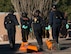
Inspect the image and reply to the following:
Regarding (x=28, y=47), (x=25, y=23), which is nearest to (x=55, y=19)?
(x=28, y=47)

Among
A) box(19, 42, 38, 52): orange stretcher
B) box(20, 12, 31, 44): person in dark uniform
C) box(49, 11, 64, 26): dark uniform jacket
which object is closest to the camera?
box(19, 42, 38, 52): orange stretcher

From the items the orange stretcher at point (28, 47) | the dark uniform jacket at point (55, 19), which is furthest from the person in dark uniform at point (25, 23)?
the dark uniform jacket at point (55, 19)

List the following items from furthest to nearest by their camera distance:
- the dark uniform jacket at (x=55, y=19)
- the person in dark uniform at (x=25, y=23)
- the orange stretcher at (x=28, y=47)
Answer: the person in dark uniform at (x=25, y=23) → the dark uniform jacket at (x=55, y=19) → the orange stretcher at (x=28, y=47)

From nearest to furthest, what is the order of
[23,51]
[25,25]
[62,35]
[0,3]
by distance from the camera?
[23,51] < [25,25] < [62,35] < [0,3]

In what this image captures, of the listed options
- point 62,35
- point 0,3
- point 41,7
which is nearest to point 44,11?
point 41,7

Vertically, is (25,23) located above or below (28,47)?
above

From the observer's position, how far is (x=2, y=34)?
30.5m

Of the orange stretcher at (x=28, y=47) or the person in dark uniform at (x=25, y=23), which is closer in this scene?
the orange stretcher at (x=28, y=47)

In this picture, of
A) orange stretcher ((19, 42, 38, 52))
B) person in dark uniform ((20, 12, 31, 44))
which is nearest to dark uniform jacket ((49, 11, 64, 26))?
orange stretcher ((19, 42, 38, 52))

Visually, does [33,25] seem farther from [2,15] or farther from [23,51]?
[2,15]

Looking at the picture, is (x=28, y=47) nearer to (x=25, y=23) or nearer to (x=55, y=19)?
(x=55, y=19)

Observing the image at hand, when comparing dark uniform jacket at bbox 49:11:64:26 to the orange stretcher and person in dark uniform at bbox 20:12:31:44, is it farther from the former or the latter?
person in dark uniform at bbox 20:12:31:44

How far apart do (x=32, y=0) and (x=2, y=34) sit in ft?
13.4

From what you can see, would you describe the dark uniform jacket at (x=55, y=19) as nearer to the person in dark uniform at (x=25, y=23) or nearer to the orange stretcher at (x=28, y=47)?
the orange stretcher at (x=28, y=47)
